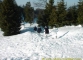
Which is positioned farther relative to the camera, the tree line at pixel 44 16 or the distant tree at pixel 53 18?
the distant tree at pixel 53 18

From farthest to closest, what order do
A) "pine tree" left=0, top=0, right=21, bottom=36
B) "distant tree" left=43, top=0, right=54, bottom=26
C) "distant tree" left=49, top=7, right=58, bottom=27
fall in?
"distant tree" left=43, top=0, right=54, bottom=26 → "distant tree" left=49, top=7, right=58, bottom=27 → "pine tree" left=0, top=0, right=21, bottom=36

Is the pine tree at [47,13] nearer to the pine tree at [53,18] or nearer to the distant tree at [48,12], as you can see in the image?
the distant tree at [48,12]

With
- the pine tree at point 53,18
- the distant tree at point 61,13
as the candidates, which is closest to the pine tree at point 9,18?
the pine tree at point 53,18

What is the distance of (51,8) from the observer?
155 ft

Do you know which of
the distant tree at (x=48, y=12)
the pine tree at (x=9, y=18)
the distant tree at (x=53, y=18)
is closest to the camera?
the pine tree at (x=9, y=18)

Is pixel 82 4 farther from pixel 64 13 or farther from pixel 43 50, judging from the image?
pixel 43 50

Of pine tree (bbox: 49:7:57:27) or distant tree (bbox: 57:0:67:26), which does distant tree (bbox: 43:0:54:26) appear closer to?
pine tree (bbox: 49:7:57:27)

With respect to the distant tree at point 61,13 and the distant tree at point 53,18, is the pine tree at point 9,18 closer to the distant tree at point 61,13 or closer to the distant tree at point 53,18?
the distant tree at point 53,18

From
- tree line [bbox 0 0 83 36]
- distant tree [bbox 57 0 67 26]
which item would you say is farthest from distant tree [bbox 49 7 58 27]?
distant tree [bbox 57 0 67 26]

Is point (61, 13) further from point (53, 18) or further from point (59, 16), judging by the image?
point (53, 18)

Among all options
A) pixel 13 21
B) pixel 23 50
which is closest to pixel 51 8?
pixel 13 21

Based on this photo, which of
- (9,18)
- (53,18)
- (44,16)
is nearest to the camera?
(9,18)

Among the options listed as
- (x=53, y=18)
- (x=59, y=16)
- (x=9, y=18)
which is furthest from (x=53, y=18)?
(x=9, y=18)

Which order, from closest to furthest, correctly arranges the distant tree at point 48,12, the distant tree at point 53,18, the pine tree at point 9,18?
the pine tree at point 9,18, the distant tree at point 53,18, the distant tree at point 48,12
